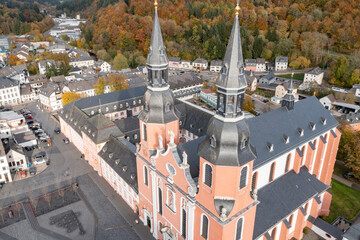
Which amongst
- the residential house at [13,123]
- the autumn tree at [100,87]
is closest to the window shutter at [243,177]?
the residential house at [13,123]

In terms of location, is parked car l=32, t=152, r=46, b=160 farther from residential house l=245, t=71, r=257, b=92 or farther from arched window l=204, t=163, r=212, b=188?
residential house l=245, t=71, r=257, b=92

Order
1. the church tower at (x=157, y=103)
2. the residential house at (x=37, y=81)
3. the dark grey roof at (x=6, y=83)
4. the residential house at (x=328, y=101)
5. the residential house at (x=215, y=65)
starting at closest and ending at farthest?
the church tower at (x=157, y=103), the residential house at (x=328, y=101), the dark grey roof at (x=6, y=83), the residential house at (x=37, y=81), the residential house at (x=215, y=65)

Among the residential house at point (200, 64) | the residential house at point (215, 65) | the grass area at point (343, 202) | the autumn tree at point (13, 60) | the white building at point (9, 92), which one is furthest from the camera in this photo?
the residential house at point (200, 64)

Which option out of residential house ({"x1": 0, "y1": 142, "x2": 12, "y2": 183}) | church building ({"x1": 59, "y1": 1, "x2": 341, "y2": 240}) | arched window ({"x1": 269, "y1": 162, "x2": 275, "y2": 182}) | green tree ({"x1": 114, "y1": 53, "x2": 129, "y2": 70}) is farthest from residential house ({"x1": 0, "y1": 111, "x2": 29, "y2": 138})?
green tree ({"x1": 114, "y1": 53, "x2": 129, "y2": 70})

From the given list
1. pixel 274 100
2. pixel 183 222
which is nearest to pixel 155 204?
pixel 183 222

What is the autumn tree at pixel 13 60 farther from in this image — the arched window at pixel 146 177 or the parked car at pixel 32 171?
the arched window at pixel 146 177

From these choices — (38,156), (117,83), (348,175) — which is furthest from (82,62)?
(348,175)
